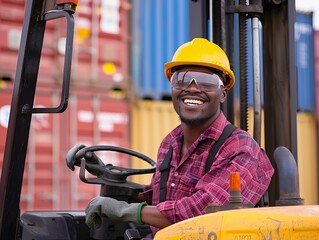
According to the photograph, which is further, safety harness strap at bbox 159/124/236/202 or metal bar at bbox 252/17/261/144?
metal bar at bbox 252/17/261/144

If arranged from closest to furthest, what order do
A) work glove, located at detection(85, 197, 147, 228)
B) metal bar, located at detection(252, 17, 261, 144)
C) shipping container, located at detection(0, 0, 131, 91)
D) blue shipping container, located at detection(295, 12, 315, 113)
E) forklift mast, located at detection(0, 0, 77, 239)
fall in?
1. work glove, located at detection(85, 197, 147, 228)
2. forklift mast, located at detection(0, 0, 77, 239)
3. metal bar, located at detection(252, 17, 261, 144)
4. shipping container, located at detection(0, 0, 131, 91)
5. blue shipping container, located at detection(295, 12, 315, 113)

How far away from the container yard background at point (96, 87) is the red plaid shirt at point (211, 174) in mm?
7440

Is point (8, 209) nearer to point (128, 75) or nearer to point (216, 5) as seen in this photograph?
point (216, 5)

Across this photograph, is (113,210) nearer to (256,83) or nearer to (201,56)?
(201,56)

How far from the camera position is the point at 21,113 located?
126 inches

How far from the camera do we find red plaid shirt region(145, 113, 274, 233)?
9.34ft

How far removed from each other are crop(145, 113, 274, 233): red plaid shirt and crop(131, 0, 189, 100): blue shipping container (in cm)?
854

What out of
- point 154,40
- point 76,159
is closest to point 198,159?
point 76,159

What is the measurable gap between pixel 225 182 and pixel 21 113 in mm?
961

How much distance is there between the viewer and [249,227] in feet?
7.69

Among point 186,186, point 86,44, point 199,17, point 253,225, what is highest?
point 86,44

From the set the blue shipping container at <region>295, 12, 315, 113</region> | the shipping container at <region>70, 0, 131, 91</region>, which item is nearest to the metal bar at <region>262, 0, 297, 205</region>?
the shipping container at <region>70, 0, 131, 91</region>

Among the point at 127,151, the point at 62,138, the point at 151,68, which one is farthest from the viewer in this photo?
the point at 151,68

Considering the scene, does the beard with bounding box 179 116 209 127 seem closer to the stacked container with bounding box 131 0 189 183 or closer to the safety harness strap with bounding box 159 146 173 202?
the safety harness strap with bounding box 159 146 173 202
